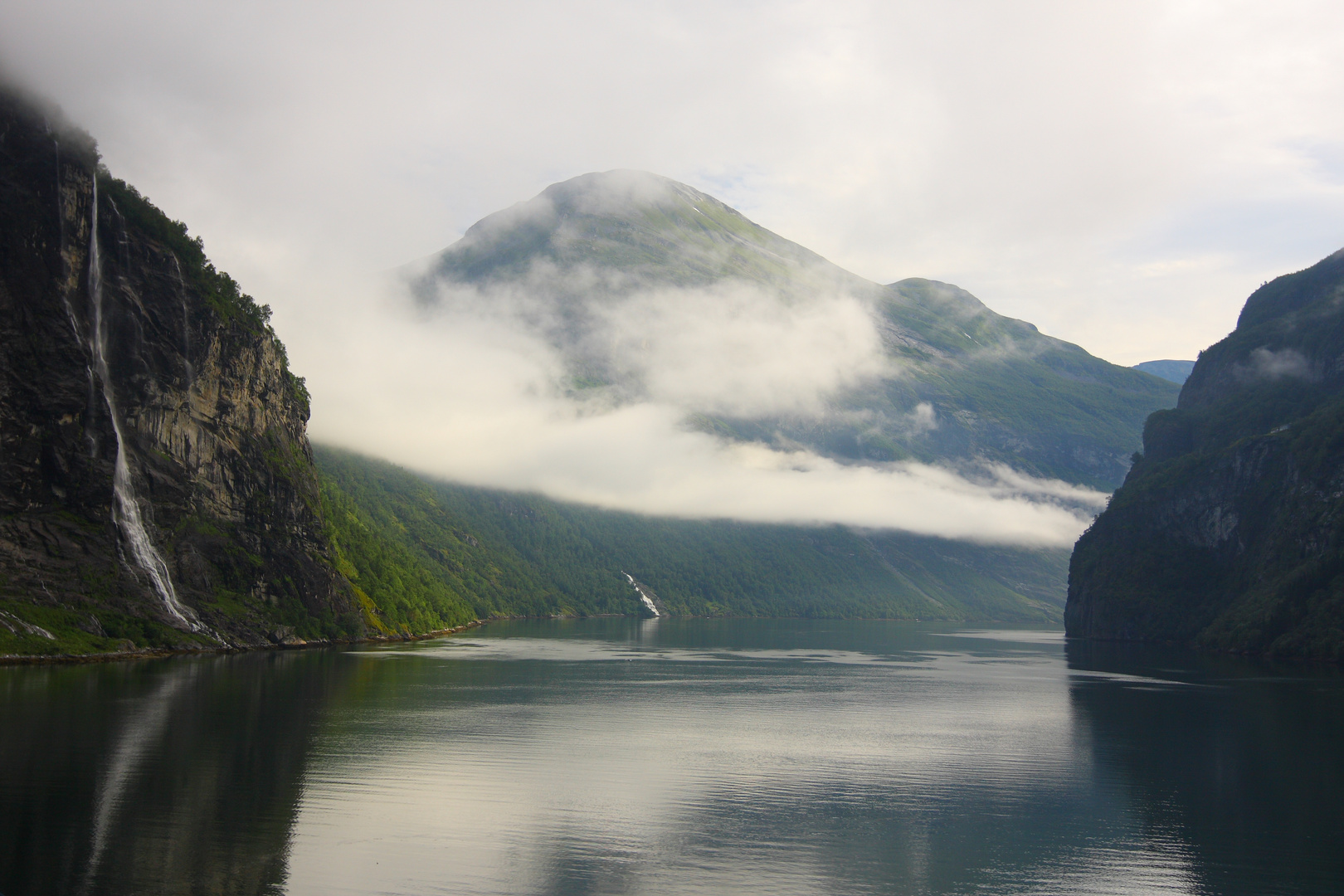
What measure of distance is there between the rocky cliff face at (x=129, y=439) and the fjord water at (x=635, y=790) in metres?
14.9

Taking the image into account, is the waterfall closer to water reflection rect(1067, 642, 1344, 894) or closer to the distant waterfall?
the distant waterfall

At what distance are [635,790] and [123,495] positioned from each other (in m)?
90.2

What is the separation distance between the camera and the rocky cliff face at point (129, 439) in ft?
331

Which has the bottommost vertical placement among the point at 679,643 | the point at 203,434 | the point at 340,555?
the point at 679,643

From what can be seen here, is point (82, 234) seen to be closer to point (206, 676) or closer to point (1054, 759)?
point (206, 676)

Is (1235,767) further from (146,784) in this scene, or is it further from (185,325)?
(185,325)

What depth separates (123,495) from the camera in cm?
11162

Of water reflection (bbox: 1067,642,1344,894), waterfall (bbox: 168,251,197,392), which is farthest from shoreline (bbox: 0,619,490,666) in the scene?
water reflection (bbox: 1067,642,1344,894)

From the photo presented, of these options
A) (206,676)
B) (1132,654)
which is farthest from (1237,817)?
(1132,654)

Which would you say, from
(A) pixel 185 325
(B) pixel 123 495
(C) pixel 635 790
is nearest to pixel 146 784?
(C) pixel 635 790

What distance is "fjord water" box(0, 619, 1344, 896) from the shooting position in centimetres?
3347

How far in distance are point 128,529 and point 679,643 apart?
11302 cm

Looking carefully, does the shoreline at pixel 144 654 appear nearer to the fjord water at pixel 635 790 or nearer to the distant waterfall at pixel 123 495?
the distant waterfall at pixel 123 495

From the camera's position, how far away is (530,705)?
80.2 metres
